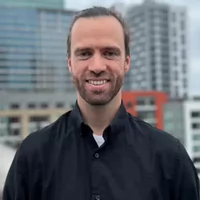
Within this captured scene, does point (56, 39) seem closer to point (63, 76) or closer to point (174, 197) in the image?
point (63, 76)

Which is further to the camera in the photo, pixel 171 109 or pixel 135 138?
pixel 171 109

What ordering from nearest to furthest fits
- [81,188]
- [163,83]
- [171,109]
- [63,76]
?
[81,188] → [171,109] → [163,83] → [63,76]

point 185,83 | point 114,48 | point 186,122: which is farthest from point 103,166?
point 185,83

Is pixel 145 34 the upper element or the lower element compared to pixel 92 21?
upper

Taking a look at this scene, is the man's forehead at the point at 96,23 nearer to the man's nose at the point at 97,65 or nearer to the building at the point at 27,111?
the man's nose at the point at 97,65

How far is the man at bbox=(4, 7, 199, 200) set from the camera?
79 cm

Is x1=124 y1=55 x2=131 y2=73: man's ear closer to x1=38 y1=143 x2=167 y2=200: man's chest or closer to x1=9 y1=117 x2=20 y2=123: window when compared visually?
x1=38 y1=143 x2=167 y2=200: man's chest

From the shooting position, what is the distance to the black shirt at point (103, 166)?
31.0 inches

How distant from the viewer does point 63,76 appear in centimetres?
5550

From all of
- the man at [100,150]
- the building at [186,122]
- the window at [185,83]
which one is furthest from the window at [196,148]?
the man at [100,150]

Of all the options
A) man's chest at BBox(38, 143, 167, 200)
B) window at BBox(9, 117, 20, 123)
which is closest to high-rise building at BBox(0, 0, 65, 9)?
window at BBox(9, 117, 20, 123)

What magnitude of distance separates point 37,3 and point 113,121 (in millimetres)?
58576

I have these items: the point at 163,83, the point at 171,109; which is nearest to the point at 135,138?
the point at 171,109

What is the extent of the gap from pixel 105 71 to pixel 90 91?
0.05 m
